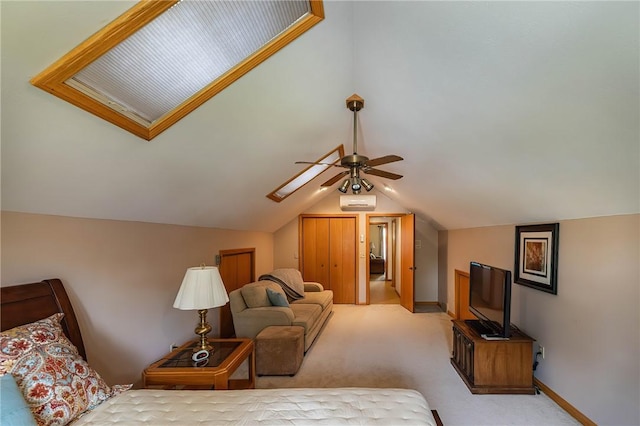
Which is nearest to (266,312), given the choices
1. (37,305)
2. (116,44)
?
(37,305)

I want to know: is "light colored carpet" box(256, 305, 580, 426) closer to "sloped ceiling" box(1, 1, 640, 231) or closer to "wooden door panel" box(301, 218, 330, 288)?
"wooden door panel" box(301, 218, 330, 288)

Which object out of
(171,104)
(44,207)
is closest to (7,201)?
(44,207)

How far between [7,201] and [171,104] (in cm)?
98

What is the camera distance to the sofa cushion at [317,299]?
4.64 meters

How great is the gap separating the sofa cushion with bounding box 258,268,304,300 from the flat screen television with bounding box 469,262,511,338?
264 centimetres

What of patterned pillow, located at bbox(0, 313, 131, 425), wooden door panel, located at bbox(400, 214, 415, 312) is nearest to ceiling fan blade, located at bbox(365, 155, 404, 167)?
patterned pillow, located at bbox(0, 313, 131, 425)

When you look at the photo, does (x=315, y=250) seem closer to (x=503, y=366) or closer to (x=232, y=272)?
(x=232, y=272)

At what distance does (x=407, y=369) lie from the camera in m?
3.22

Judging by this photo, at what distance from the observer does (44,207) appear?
1.67m

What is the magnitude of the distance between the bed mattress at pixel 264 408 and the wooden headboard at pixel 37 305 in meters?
0.54

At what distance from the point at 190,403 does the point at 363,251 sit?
16.4 feet

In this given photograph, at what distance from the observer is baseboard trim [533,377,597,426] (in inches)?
87.9

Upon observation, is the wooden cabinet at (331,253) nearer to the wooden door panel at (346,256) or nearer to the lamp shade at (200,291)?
the wooden door panel at (346,256)

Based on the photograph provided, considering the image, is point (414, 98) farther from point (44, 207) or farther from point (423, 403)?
point (44, 207)
